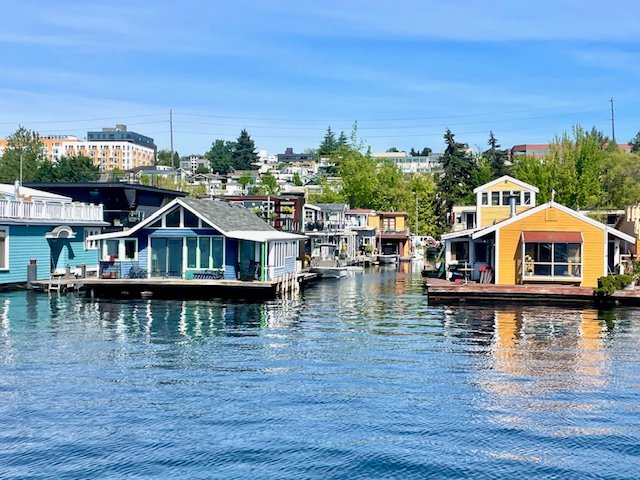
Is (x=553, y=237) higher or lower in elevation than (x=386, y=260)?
higher

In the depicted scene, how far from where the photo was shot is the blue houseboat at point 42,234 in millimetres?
44531

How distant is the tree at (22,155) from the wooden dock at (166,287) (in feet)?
322

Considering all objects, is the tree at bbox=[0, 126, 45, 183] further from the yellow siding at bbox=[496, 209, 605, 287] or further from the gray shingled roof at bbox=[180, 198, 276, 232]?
the yellow siding at bbox=[496, 209, 605, 287]

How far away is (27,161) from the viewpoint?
488 ft

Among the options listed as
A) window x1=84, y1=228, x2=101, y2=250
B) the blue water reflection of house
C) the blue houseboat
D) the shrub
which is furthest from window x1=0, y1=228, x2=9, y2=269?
the shrub

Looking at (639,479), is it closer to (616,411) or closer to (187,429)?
(616,411)

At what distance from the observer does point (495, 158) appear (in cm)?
12056

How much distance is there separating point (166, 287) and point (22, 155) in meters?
102

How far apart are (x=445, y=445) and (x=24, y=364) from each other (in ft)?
42.8

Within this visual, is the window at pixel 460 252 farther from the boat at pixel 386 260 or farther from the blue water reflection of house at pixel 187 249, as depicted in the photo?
the boat at pixel 386 260

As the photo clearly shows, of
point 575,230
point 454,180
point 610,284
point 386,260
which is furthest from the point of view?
point 454,180

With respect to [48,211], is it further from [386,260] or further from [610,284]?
[386,260]

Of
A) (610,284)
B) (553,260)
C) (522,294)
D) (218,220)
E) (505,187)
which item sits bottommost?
(522,294)

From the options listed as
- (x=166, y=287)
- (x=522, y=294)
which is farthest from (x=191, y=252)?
(x=522, y=294)
